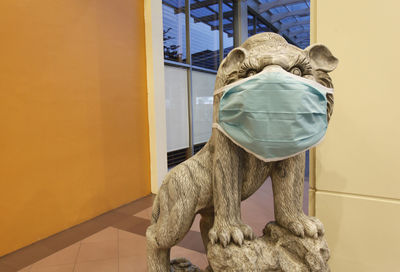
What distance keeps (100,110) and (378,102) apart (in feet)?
7.28

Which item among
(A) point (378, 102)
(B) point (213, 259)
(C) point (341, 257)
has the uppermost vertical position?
(A) point (378, 102)

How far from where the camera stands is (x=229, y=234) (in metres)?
0.87

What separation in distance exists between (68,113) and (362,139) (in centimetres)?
215

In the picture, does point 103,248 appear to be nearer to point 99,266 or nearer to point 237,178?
point 99,266

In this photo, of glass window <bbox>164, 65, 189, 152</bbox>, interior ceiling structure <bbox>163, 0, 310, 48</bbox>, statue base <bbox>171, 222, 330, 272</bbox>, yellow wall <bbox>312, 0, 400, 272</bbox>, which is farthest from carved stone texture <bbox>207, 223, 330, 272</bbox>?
interior ceiling structure <bbox>163, 0, 310, 48</bbox>

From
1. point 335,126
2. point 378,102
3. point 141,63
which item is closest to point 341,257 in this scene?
point 335,126

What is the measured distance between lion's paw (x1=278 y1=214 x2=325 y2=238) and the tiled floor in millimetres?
919

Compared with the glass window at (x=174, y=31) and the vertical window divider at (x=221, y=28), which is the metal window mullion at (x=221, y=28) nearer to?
the vertical window divider at (x=221, y=28)

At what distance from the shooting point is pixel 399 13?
1.12m

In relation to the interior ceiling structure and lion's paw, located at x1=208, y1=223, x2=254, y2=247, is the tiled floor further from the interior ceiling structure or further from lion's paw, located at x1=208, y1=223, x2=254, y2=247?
the interior ceiling structure

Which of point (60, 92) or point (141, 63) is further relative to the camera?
point (141, 63)

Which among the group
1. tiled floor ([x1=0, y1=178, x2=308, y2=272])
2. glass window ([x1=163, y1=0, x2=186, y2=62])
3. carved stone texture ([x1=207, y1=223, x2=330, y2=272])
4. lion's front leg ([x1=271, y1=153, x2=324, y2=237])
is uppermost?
glass window ([x1=163, y1=0, x2=186, y2=62])

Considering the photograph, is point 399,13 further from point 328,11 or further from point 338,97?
point 338,97

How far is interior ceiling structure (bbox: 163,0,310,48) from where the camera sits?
14.6ft
